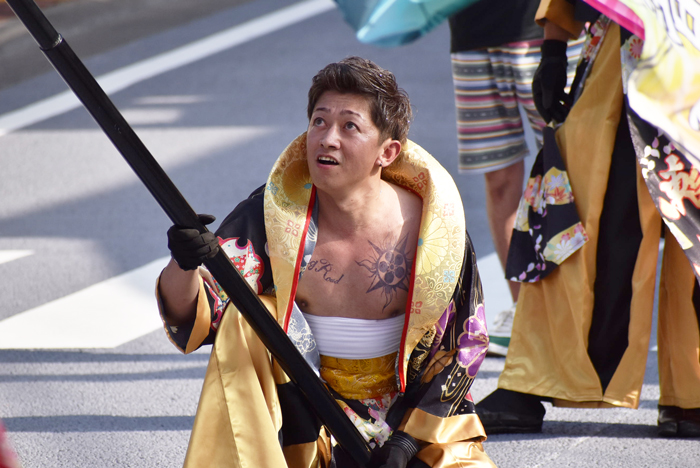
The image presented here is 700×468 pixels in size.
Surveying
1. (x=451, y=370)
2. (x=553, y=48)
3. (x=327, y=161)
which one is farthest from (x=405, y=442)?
(x=553, y=48)

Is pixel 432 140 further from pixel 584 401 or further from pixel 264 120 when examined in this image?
pixel 584 401

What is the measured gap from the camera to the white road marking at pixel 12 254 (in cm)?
410

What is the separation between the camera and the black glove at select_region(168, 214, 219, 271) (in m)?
1.56

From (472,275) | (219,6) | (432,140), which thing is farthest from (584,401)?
(219,6)

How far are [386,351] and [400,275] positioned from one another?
0.18m

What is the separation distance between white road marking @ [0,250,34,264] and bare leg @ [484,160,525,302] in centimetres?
232

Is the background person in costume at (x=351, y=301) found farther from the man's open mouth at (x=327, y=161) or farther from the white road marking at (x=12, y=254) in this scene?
the white road marking at (x=12, y=254)

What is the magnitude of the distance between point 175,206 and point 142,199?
11.2 ft

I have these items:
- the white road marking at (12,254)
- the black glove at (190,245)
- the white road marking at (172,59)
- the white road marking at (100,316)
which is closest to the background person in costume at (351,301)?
the black glove at (190,245)

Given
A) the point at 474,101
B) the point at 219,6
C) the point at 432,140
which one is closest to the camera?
the point at 474,101

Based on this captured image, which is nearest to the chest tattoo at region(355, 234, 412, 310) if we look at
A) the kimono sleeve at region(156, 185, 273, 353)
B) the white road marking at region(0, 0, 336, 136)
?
the kimono sleeve at region(156, 185, 273, 353)

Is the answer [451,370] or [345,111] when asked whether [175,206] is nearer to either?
[345,111]

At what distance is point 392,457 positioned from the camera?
182 cm

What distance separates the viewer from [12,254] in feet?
13.6
